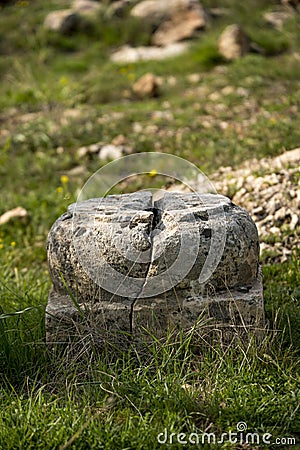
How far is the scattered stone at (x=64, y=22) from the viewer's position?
39.5 ft

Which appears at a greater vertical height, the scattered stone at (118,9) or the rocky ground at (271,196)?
the rocky ground at (271,196)

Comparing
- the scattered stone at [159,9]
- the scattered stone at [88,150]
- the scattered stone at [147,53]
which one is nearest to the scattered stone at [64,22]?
the scattered stone at [159,9]

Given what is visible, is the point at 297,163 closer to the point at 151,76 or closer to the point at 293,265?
the point at 293,265

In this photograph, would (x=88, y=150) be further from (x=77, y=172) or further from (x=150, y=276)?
(x=150, y=276)

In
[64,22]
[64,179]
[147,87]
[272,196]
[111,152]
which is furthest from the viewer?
[64,22]

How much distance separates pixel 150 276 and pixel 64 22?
9897 millimetres

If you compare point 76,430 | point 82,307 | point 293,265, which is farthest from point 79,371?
point 293,265

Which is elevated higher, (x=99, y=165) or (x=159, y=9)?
(x=99, y=165)

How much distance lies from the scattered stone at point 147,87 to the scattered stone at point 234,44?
137 cm

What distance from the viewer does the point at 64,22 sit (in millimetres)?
12070

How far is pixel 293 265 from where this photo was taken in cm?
435

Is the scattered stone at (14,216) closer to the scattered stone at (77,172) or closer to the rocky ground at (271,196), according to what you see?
the scattered stone at (77,172)

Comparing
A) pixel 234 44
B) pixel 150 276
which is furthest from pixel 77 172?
pixel 234 44

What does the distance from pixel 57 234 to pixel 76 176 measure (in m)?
3.36
